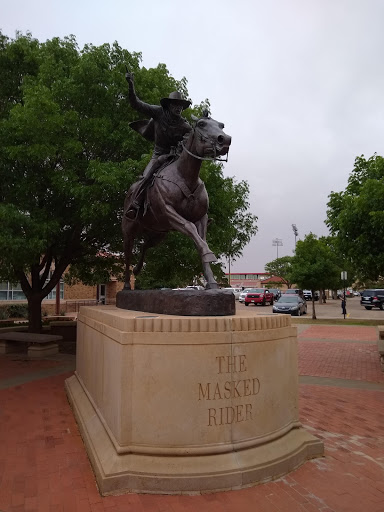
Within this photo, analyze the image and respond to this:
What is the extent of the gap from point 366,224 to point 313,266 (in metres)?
15.2

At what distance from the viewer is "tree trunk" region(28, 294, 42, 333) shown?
13605 mm

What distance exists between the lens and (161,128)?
6.66 m

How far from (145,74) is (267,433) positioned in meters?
9.48

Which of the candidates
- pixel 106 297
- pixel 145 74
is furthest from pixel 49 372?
pixel 106 297

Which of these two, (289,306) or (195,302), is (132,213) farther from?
(289,306)

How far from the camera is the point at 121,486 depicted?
3.78 meters

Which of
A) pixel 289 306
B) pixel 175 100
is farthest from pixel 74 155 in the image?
pixel 289 306

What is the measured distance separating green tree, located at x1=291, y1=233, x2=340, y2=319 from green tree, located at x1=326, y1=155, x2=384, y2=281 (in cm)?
1392

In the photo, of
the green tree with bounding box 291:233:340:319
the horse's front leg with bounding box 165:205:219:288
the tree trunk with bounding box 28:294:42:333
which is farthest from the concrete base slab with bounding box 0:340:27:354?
the green tree with bounding box 291:233:340:319

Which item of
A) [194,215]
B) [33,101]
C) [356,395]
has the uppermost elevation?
[33,101]

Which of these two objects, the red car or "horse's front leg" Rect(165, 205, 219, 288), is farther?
the red car

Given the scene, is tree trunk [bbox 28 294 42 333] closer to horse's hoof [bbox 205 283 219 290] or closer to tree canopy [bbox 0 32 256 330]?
tree canopy [bbox 0 32 256 330]

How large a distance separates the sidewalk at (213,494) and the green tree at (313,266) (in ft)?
54.0

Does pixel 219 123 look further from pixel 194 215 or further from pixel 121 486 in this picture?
pixel 121 486
